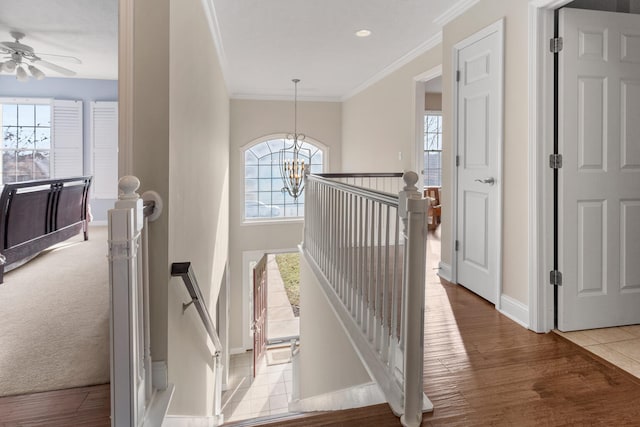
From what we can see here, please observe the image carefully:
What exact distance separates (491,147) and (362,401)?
207cm

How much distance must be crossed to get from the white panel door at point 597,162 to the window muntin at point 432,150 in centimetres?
497

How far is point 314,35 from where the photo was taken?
4.08m

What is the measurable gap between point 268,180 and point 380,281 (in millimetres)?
5834

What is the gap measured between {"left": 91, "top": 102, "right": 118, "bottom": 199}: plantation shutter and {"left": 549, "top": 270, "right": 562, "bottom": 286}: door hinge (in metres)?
6.26

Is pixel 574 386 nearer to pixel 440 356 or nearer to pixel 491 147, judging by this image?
pixel 440 356

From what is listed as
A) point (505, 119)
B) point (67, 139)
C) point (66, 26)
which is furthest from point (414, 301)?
point (67, 139)

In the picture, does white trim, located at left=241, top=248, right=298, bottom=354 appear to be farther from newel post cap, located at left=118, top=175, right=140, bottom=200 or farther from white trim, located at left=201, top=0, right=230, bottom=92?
newel post cap, located at left=118, top=175, right=140, bottom=200

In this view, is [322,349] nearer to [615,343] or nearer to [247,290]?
[615,343]

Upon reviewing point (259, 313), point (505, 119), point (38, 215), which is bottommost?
point (259, 313)

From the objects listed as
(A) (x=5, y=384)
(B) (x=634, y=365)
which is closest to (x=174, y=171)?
(A) (x=5, y=384)

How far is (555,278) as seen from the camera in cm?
245

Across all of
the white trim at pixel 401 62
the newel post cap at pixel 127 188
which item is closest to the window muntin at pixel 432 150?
the white trim at pixel 401 62

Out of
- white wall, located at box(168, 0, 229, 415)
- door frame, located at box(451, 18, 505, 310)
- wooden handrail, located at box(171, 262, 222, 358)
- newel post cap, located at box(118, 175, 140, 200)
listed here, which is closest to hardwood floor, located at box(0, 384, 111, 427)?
white wall, located at box(168, 0, 229, 415)

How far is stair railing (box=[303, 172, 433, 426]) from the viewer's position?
61.9 inches
